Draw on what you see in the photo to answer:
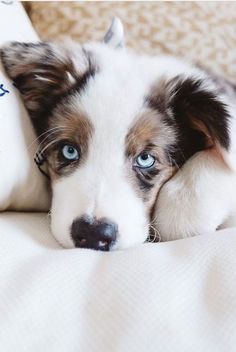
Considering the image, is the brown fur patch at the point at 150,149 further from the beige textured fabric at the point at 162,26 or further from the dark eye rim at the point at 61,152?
the beige textured fabric at the point at 162,26

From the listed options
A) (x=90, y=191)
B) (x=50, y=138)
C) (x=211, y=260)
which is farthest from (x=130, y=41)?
(x=211, y=260)

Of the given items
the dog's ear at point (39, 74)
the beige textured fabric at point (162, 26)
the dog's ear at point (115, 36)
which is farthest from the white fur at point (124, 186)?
the beige textured fabric at point (162, 26)

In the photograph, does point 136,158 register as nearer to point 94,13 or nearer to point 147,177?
point 147,177

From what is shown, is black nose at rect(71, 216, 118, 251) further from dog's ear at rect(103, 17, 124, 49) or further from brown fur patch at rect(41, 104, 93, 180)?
dog's ear at rect(103, 17, 124, 49)

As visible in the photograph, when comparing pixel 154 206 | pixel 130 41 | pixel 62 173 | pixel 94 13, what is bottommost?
pixel 154 206

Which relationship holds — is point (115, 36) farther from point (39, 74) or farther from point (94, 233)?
point (94, 233)

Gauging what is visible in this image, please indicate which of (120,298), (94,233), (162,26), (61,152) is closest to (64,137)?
(61,152)

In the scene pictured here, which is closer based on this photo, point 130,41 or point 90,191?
point 90,191
